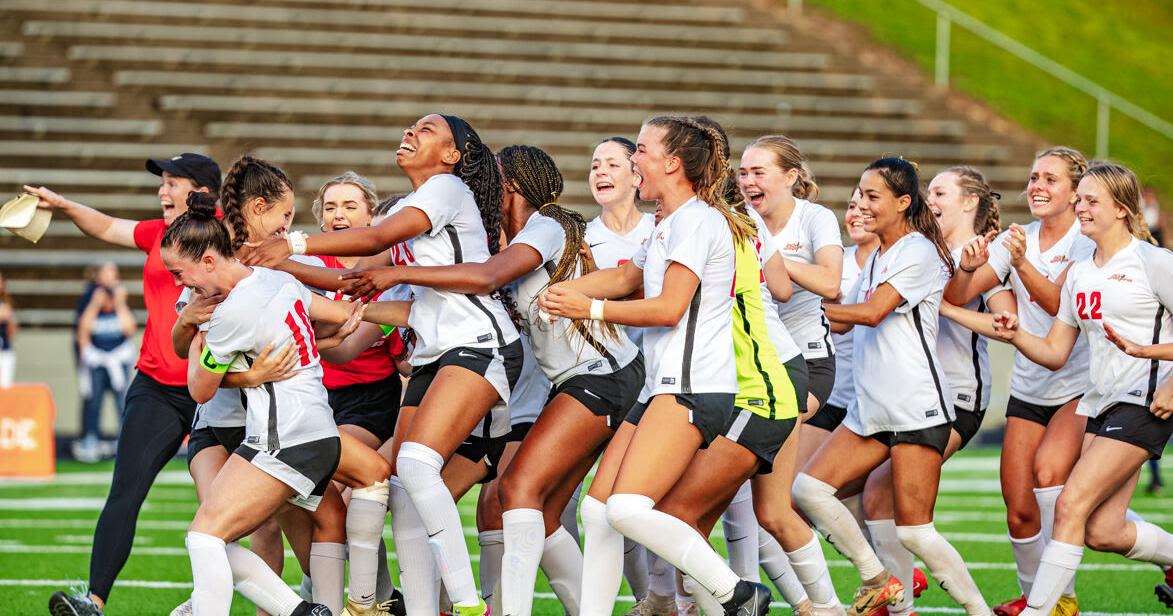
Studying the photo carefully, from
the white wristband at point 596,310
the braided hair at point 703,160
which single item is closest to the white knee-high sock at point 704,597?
the white wristband at point 596,310

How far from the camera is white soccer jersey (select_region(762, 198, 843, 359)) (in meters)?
6.48

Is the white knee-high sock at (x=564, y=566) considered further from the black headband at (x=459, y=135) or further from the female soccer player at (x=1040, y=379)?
the female soccer player at (x=1040, y=379)

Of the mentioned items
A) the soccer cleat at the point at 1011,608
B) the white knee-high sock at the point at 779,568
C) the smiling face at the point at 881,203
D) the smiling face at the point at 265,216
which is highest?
the smiling face at the point at 881,203

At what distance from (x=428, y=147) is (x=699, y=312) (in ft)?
4.62

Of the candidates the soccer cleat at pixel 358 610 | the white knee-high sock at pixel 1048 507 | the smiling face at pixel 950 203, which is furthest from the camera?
the smiling face at pixel 950 203

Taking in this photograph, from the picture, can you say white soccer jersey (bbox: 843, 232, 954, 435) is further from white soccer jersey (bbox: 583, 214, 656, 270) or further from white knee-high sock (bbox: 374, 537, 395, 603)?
white knee-high sock (bbox: 374, 537, 395, 603)

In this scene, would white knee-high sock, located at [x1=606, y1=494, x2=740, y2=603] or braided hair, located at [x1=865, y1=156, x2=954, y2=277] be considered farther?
braided hair, located at [x1=865, y1=156, x2=954, y2=277]

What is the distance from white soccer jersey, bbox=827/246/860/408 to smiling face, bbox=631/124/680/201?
189 centimetres

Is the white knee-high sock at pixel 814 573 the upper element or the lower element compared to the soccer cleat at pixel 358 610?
upper

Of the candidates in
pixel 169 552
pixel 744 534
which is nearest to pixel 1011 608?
pixel 744 534

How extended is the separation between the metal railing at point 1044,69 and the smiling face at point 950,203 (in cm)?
1520

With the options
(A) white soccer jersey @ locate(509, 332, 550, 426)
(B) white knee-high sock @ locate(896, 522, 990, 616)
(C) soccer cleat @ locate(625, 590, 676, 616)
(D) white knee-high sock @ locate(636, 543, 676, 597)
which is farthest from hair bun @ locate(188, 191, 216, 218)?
(B) white knee-high sock @ locate(896, 522, 990, 616)

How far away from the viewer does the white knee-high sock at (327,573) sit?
5.69 metres

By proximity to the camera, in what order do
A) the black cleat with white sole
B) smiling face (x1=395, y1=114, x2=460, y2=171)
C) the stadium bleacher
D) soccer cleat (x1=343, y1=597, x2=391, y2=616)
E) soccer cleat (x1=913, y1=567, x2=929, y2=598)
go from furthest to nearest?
1. the stadium bleacher
2. soccer cleat (x1=913, y1=567, x2=929, y2=598)
3. smiling face (x1=395, y1=114, x2=460, y2=171)
4. soccer cleat (x1=343, y1=597, x2=391, y2=616)
5. the black cleat with white sole
